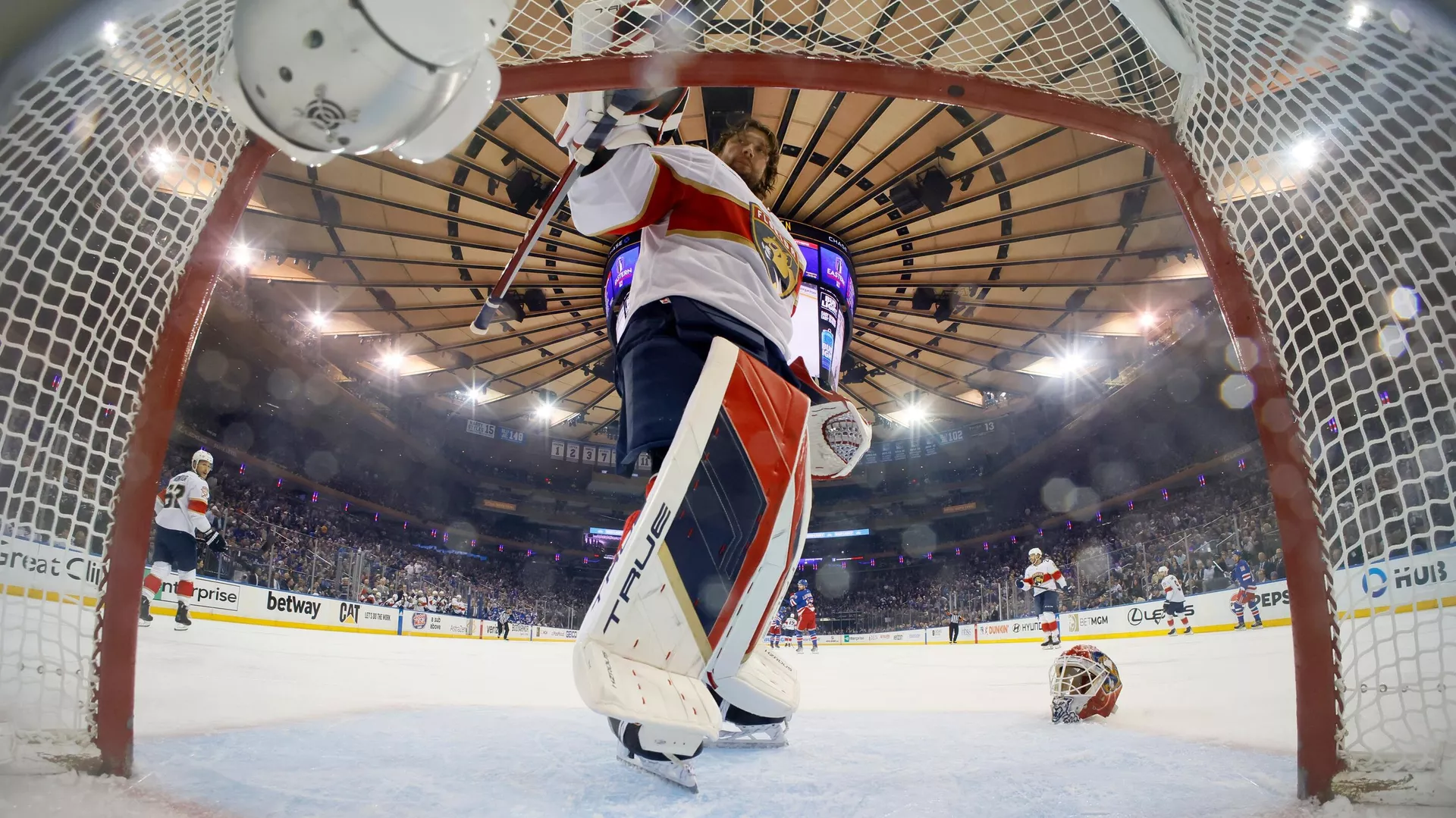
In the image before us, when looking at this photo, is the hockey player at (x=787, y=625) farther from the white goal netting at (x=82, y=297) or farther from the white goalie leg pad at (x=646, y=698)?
the white goal netting at (x=82, y=297)

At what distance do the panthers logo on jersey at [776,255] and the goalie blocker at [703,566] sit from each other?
1.38 ft

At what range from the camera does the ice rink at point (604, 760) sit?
3.82 ft

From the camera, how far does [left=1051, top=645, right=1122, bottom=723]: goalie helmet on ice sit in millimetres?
2371

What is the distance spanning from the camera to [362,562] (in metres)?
13.9

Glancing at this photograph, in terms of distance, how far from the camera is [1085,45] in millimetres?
2025

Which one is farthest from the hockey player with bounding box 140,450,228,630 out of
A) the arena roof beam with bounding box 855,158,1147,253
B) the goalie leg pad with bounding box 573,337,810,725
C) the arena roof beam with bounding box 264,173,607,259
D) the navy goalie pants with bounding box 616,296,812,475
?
the arena roof beam with bounding box 855,158,1147,253

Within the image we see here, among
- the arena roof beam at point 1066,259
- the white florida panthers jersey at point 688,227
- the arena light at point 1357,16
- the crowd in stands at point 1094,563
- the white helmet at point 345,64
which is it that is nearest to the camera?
the white helmet at point 345,64

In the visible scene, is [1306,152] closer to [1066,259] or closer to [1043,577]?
[1066,259]

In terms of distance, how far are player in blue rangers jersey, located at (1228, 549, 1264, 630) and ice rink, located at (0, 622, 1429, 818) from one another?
7.58 meters

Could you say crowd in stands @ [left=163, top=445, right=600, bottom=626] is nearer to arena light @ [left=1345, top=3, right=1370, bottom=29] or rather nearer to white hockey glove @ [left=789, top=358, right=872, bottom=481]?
white hockey glove @ [left=789, top=358, right=872, bottom=481]

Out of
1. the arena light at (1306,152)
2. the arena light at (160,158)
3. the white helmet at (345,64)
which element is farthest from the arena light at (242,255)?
the arena light at (1306,152)

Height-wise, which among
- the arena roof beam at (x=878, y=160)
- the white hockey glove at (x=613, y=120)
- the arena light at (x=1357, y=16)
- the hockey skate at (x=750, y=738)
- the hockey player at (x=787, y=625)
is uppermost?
the arena roof beam at (x=878, y=160)

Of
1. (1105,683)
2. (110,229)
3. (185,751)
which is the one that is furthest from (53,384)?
(1105,683)

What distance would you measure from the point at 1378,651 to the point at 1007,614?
621 inches
